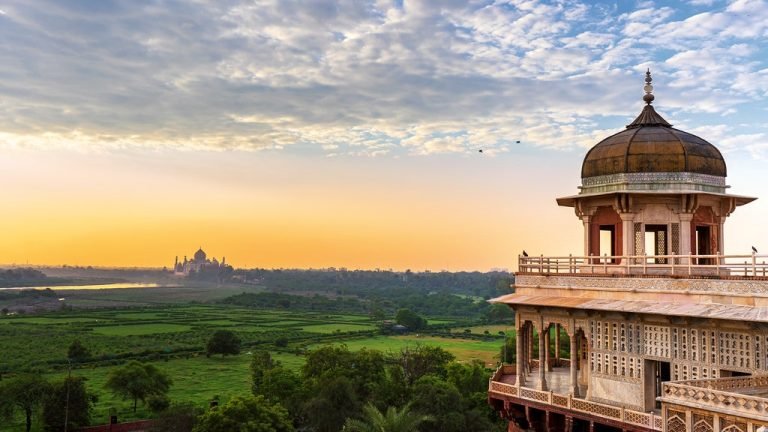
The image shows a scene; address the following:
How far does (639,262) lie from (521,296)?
389 cm

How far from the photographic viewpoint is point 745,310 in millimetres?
15164

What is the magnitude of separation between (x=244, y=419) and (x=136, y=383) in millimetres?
24298

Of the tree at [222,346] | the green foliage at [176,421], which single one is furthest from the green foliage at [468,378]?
the tree at [222,346]

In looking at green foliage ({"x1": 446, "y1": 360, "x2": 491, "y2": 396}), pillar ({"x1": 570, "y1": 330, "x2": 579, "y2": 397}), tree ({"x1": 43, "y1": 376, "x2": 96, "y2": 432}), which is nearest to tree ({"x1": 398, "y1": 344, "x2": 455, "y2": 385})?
green foliage ({"x1": 446, "y1": 360, "x2": 491, "y2": 396})

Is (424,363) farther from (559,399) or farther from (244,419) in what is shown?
(559,399)

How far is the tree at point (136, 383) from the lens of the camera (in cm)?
5506

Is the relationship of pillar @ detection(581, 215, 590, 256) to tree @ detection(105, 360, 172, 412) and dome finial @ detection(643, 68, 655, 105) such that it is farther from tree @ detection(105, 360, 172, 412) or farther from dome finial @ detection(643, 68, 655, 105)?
tree @ detection(105, 360, 172, 412)

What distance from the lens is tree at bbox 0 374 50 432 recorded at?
48.2 metres

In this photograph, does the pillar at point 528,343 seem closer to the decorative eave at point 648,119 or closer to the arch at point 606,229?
the arch at point 606,229

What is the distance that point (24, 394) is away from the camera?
4875 cm

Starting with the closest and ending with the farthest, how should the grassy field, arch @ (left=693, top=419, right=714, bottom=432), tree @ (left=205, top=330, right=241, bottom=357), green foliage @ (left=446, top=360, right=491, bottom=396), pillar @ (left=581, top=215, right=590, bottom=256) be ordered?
1. arch @ (left=693, top=419, right=714, bottom=432)
2. pillar @ (left=581, top=215, right=590, bottom=256)
3. green foliage @ (left=446, top=360, right=491, bottom=396)
4. tree @ (left=205, top=330, right=241, bottom=357)
5. the grassy field

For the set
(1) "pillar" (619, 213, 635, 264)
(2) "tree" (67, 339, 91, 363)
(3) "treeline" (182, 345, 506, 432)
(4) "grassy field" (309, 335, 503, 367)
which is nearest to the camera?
(1) "pillar" (619, 213, 635, 264)

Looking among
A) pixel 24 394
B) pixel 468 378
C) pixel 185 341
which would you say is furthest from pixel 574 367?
pixel 185 341

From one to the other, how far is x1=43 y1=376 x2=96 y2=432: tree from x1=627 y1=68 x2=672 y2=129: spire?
4156 cm
